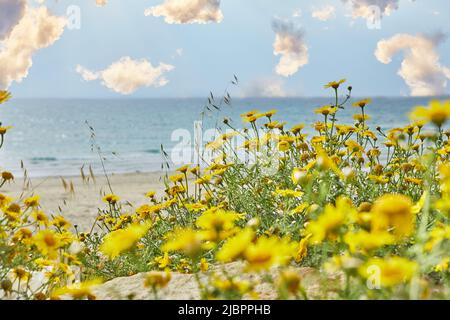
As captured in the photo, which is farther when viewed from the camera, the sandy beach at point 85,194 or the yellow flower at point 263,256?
the sandy beach at point 85,194

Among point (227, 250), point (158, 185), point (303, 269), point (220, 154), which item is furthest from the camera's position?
point (158, 185)

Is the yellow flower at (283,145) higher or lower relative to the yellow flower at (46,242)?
higher

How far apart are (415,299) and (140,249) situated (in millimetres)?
2408

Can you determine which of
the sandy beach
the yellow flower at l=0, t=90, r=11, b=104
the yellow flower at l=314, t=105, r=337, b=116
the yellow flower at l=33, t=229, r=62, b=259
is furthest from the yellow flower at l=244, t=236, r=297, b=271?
the sandy beach

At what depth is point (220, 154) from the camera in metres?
4.07

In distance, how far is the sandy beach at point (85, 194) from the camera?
8964mm

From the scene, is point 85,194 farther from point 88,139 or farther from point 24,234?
point 88,139

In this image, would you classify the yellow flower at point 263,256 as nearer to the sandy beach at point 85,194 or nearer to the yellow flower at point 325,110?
the yellow flower at point 325,110

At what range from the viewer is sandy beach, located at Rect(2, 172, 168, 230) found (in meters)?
8.96

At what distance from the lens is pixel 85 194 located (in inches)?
476

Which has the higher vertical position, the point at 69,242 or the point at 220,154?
the point at 220,154

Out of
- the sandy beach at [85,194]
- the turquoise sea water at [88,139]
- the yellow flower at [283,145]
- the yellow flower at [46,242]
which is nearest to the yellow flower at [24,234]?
the yellow flower at [46,242]
